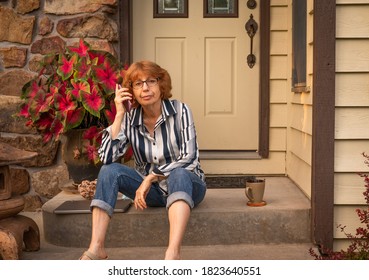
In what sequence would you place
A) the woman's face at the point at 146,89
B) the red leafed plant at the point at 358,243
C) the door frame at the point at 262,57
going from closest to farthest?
the red leafed plant at the point at 358,243 < the woman's face at the point at 146,89 < the door frame at the point at 262,57

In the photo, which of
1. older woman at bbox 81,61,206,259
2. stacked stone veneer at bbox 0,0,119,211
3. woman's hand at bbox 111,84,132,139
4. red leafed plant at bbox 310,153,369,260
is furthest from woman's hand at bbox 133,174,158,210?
stacked stone veneer at bbox 0,0,119,211

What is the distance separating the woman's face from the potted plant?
1.86 ft

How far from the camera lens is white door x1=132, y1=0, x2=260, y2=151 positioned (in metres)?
4.42

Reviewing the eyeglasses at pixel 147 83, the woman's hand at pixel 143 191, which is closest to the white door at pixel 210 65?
the eyeglasses at pixel 147 83

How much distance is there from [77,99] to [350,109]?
5.10 feet

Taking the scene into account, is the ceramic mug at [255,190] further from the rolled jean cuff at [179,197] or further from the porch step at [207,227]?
the rolled jean cuff at [179,197]

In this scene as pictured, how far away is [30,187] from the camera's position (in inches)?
167

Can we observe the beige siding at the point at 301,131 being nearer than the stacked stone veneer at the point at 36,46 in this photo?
Yes

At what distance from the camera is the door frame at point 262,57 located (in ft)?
13.9

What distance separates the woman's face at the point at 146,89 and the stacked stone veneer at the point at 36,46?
3.34 feet

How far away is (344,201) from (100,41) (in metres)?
1.85

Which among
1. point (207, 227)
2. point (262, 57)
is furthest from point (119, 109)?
point (262, 57)
